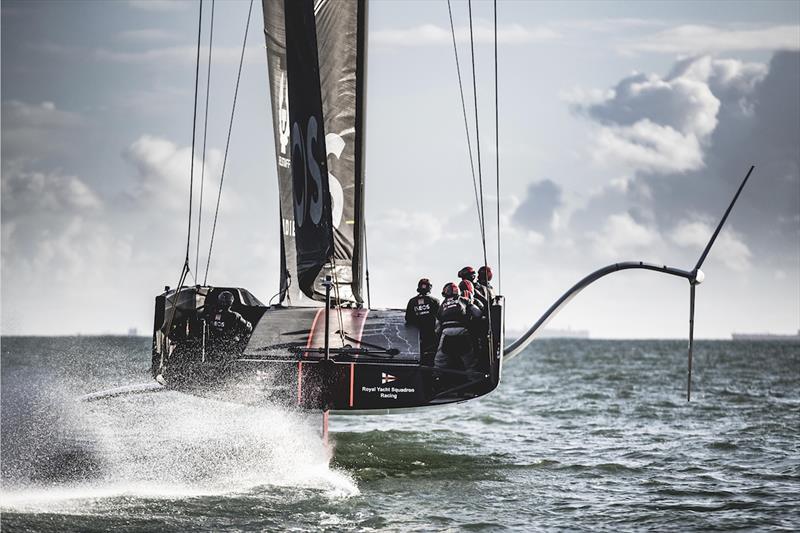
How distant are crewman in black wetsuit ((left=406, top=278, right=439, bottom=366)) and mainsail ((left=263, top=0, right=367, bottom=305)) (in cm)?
93

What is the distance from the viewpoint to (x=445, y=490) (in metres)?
11.7

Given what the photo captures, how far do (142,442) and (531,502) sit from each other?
6398 millimetres

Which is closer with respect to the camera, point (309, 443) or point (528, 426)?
point (309, 443)

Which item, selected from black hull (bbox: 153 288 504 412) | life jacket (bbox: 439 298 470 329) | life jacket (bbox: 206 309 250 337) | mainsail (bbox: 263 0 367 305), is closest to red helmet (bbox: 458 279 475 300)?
life jacket (bbox: 439 298 470 329)

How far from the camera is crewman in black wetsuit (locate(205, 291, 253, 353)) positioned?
11.0 meters

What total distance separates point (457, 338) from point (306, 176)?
238 cm

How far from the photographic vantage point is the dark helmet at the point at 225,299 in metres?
11.2

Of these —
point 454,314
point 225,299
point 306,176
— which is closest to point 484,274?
point 454,314

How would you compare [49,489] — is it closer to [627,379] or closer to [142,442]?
[142,442]

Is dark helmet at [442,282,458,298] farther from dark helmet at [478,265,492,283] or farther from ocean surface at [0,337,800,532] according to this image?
ocean surface at [0,337,800,532]

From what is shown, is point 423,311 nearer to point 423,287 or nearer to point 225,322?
point 423,287

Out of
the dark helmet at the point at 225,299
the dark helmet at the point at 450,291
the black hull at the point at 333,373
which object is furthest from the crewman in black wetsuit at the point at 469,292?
the dark helmet at the point at 225,299

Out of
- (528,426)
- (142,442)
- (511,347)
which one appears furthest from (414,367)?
(528,426)

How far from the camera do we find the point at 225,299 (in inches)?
442
